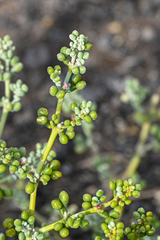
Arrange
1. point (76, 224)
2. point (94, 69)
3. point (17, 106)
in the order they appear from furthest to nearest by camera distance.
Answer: point (94, 69) → point (17, 106) → point (76, 224)

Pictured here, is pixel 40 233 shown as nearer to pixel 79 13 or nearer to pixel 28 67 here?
pixel 28 67

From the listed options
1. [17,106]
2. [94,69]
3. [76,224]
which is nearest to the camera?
[76,224]

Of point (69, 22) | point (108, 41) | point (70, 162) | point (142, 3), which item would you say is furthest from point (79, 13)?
point (70, 162)

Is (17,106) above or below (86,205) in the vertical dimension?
above

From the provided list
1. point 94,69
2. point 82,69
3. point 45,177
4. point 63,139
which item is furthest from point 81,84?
point 94,69

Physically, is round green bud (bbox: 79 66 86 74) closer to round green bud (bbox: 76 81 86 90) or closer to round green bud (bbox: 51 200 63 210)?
round green bud (bbox: 76 81 86 90)

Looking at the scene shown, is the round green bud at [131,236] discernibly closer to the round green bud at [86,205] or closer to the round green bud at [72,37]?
the round green bud at [86,205]

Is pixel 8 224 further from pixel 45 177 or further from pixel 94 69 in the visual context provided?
pixel 94 69

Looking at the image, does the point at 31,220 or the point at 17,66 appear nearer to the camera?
the point at 31,220
